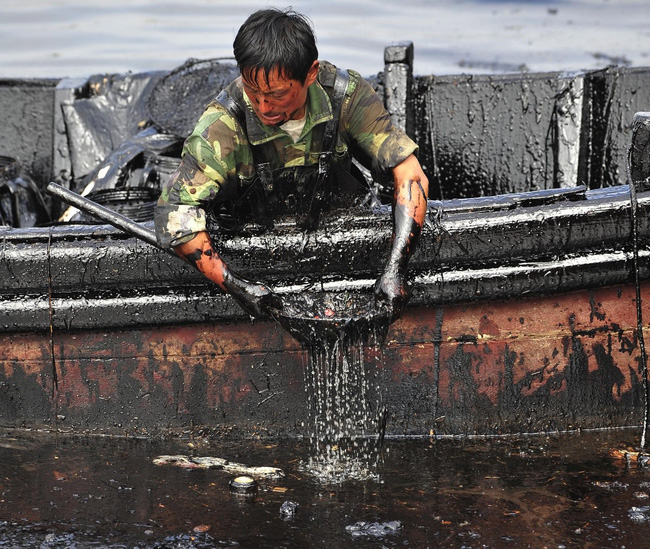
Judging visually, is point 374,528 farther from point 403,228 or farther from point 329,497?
point 403,228

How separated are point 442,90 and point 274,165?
243 cm

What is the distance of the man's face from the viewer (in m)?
3.50

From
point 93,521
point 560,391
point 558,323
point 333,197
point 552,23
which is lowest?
point 93,521

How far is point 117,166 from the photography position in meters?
5.57

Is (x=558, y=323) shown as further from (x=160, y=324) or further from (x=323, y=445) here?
(x=160, y=324)

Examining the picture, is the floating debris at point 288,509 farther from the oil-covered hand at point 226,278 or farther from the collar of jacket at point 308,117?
the collar of jacket at point 308,117

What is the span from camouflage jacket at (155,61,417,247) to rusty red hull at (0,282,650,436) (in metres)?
0.59

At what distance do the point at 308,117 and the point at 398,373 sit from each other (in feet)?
3.47

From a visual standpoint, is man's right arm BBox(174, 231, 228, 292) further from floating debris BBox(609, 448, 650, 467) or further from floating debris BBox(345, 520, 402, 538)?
floating debris BBox(609, 448, 650, 467)

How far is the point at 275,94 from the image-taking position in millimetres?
3539

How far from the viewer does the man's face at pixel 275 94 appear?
3.50 meters

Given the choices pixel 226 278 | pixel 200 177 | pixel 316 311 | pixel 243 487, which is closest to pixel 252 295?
pixel 226 278

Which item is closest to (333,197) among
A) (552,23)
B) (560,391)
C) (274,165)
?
(274,165)

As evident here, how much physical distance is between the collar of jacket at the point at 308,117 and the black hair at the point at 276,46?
18cm
